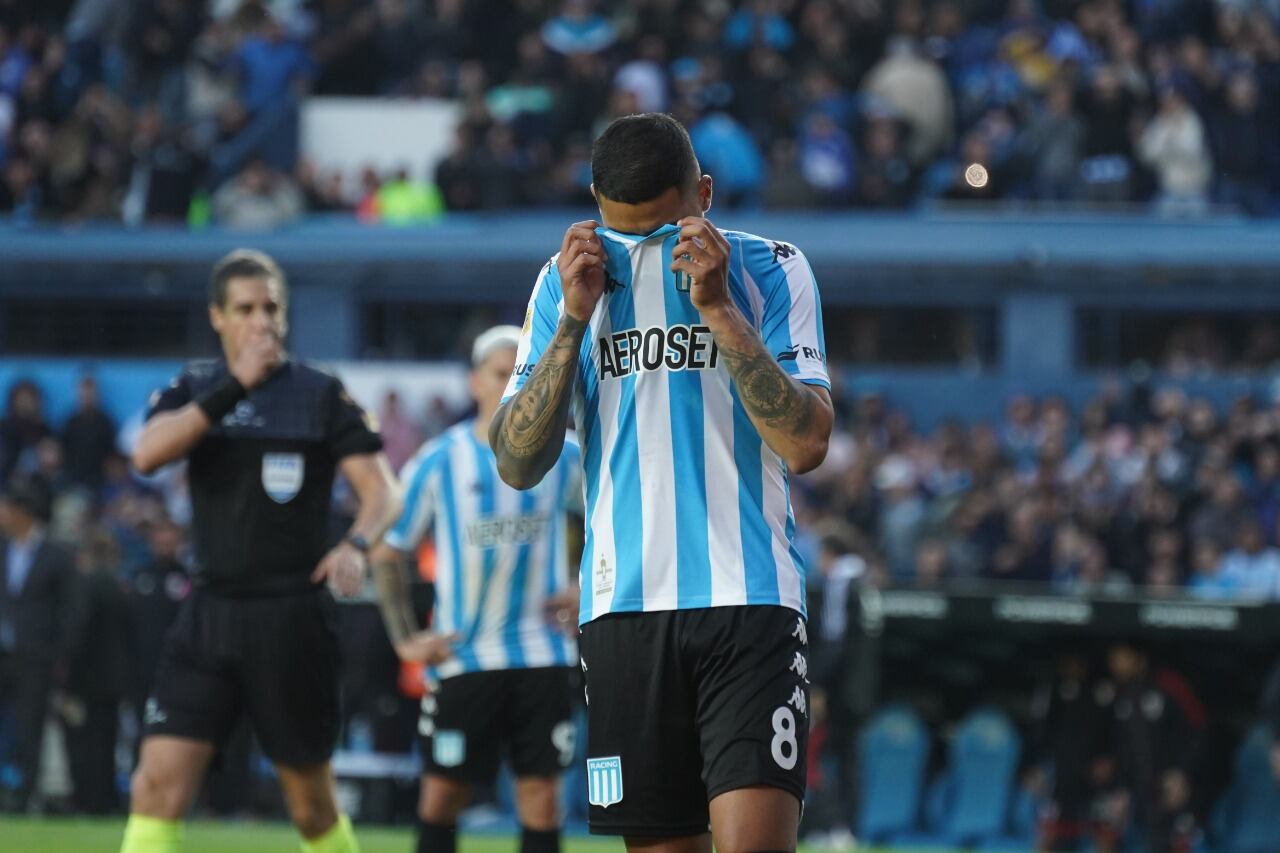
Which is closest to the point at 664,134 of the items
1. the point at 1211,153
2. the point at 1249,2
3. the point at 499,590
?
the point at 499,590

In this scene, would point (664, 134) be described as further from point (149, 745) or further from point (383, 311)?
point (383, 311)

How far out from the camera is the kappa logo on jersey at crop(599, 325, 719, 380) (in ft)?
14.8

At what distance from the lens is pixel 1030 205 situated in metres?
19.9

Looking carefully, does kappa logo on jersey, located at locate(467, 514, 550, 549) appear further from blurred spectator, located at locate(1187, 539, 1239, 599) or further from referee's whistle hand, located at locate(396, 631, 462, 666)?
blurred spectator, located at locate(1187, 539, 1239, 599)

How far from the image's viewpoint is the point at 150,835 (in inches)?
247

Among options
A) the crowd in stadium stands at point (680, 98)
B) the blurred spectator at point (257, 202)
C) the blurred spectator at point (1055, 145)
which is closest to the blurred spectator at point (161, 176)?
the crowd in stadium stands at point (680, 98)

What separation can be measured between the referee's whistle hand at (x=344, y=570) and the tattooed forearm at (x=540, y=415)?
2.08 meters

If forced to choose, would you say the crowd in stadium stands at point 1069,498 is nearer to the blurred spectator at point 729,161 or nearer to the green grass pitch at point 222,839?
the green grass pitch at point 222,839

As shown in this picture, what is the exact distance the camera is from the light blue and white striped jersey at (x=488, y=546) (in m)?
7.70

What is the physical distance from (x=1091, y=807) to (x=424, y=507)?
7044 mm

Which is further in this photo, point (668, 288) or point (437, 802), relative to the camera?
point (437, 802)

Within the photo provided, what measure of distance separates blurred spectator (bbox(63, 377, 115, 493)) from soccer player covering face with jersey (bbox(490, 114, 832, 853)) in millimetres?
13723

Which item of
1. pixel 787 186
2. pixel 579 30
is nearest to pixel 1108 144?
pixel 787 186

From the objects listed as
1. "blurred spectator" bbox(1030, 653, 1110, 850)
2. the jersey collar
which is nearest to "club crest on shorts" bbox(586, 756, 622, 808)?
the jersey collar
